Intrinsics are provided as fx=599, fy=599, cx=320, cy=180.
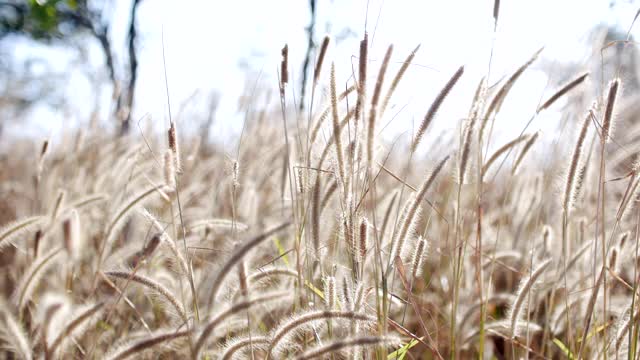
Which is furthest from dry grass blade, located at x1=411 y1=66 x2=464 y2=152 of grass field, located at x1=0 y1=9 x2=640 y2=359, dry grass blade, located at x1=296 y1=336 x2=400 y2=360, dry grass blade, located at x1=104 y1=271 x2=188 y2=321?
dry grass blade, located at x1=104 y1=271 x2=188 y2=321

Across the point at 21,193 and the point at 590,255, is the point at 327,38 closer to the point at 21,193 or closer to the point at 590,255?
the point at 590,255

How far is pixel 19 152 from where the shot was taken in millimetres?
6250

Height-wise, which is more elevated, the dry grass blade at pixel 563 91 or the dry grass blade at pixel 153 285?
the dry grass blade at pixel 563 91

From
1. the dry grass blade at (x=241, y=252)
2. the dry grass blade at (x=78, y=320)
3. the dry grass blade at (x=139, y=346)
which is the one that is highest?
the dry grass blade at (x=241, y=252)

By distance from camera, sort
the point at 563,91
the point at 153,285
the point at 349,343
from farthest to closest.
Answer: the point at 563,91 < the point at 153,285 < the point at 349,343

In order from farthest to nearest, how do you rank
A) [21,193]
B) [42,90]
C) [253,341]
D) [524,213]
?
1. [42,90]
2. [21,193]
3. [524,213]
4. [253,341]

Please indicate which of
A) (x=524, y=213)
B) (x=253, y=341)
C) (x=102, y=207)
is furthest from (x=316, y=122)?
(x=102, y=207)

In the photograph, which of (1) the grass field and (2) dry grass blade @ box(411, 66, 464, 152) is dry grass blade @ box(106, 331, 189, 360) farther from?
(2) dry grass blade @ box(411, 66, 464, 152)

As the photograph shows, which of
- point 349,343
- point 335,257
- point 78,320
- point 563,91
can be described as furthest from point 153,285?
point 563,91

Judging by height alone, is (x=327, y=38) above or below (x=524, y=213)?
above

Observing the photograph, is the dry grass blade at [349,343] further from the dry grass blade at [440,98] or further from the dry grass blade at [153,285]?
the dry grass blade at [440,98]

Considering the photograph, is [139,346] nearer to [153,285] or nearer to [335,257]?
[153,285]

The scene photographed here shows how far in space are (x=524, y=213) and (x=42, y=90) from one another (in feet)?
23.6

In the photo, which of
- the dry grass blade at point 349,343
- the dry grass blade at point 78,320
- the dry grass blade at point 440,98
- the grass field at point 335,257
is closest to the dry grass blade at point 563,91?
the grass field at point 335,257
